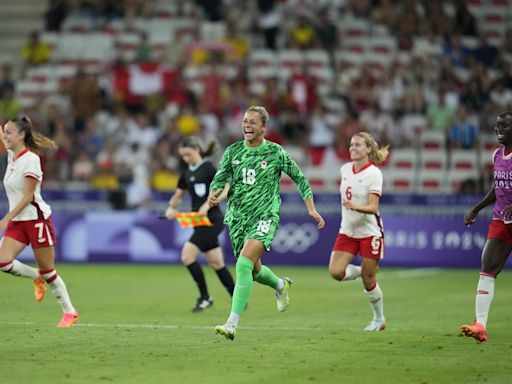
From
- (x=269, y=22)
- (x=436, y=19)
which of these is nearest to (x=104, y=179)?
(x=269, y=22)

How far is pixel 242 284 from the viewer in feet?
38.0

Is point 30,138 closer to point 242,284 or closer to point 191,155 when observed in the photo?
point 242,284

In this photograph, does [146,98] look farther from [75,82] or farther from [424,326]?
[424,326]

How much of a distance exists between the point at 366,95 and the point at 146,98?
5.87 m

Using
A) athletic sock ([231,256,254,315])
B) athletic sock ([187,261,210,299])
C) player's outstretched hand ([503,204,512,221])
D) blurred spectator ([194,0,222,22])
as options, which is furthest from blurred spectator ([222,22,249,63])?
athletic sock ([231,256,254,315])

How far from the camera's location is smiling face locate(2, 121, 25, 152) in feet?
41.8

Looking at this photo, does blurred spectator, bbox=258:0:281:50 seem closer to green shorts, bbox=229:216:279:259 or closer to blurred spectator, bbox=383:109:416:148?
blurred spectator, bbox=383:109:416:148

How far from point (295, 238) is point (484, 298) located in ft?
42.5

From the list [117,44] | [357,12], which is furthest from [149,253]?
[357,12]

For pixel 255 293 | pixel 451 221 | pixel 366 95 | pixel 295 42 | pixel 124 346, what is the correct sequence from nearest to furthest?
pixel 124 346 < pixel 255 293 < pixel 451 221 < pixel 366 95 < pixel 295 42

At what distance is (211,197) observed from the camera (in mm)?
11977

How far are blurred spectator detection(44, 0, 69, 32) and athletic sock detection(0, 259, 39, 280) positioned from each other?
20.0m

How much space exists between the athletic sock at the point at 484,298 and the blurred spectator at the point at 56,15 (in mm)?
22483

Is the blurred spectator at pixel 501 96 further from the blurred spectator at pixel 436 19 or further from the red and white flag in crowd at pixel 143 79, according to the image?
the red and white flag in crowd at pixel 143 79
